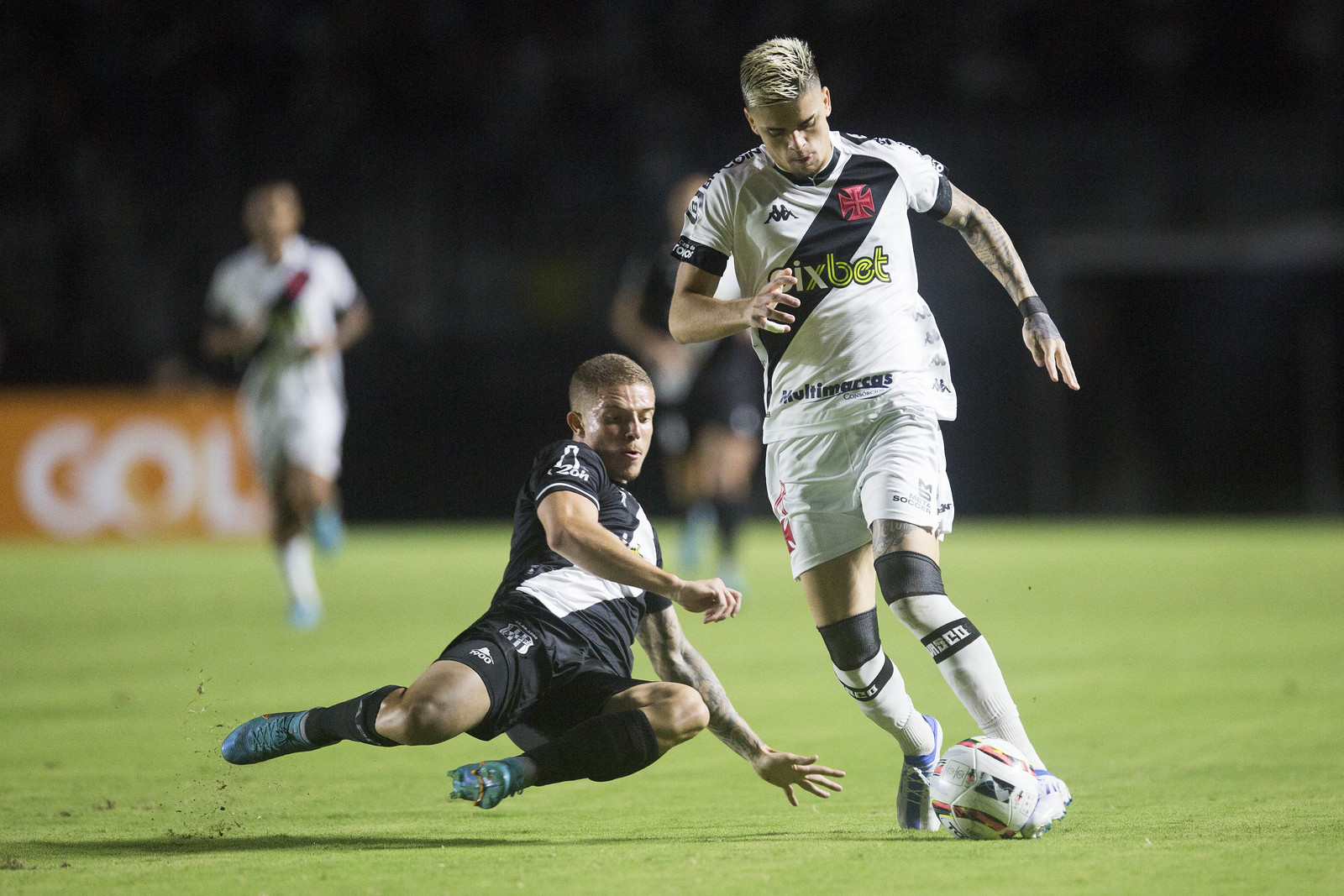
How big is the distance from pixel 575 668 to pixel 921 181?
1630mm

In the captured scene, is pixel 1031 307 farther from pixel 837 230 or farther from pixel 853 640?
pixel 853 640

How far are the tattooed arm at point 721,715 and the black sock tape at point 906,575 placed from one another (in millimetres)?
467

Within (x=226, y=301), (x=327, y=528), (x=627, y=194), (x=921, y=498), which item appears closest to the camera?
(x=921, y=498)

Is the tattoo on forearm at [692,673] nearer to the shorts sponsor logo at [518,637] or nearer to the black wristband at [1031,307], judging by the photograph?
the shorts sponsor logo at [518,637]

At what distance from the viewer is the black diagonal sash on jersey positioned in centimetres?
428

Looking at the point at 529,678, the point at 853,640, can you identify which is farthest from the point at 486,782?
the point at 853,640

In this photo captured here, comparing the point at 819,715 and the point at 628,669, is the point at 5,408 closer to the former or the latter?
the point at 819,715

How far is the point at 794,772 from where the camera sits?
3994mm

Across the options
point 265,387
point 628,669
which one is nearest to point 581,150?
point 265,387

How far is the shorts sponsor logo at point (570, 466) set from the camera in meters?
4.04

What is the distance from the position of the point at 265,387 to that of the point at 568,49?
448 inches

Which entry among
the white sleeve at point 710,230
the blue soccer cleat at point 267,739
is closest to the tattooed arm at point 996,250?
the white sleeve at point 710,230

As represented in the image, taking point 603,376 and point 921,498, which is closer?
point 921,498

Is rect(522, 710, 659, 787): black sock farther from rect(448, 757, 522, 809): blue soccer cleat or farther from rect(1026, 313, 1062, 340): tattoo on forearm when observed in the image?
rect(1026, 313, 1062, 340): tattoo on forearm
